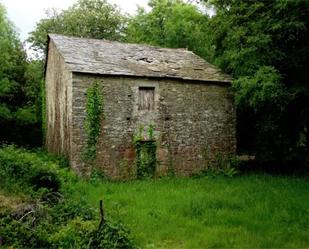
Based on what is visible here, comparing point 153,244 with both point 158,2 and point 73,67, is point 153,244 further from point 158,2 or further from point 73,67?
point 158,2

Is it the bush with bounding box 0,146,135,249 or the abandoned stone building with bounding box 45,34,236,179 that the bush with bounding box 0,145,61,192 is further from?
the abandoned stone building with bounding box 45,34,236,179

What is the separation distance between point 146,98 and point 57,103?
491cm

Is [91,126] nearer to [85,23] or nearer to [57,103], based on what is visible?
[57,103]

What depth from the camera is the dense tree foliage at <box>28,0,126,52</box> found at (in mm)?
38750

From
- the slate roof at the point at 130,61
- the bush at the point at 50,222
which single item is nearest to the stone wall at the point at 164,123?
the slate roof at the point at 130,61

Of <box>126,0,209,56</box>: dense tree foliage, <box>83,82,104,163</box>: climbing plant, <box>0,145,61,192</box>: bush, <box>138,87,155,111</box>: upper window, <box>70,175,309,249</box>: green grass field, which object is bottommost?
<box>70,175,309,249</box>: green grass field

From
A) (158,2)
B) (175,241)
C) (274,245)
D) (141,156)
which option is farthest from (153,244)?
(158,2)

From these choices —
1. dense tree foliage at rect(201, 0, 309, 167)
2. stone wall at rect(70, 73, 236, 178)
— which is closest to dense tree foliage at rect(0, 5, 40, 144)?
stone wall at rect(70, 73, 236, 178)

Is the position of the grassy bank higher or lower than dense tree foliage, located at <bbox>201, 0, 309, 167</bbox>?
lower

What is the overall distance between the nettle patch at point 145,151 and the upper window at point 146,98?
84 centimetres

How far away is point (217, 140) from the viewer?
20062 millimetres

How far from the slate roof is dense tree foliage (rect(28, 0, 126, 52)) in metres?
19.1

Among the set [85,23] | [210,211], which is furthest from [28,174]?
[85,23]

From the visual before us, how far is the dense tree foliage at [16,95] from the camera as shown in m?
27.3
